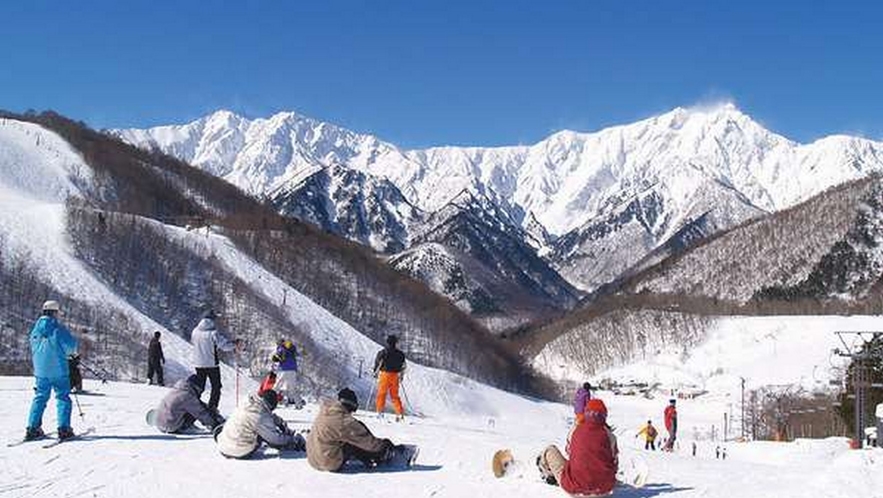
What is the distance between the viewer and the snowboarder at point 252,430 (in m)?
13.2

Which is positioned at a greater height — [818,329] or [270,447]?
[818,329]

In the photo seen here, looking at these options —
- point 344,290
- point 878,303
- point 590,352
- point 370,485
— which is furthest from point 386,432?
point 878,303

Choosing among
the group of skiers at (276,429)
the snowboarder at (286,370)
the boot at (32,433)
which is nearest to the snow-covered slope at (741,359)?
the snowboarder at (286,370)

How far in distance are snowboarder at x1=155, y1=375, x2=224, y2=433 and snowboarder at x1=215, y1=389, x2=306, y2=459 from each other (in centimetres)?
183

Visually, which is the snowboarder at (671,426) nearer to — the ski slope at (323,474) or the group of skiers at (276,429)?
the ski slope at (323,474)

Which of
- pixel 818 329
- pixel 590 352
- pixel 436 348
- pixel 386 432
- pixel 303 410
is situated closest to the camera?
pixel 386 432

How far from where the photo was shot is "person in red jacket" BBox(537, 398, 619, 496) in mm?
10852

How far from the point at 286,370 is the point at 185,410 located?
643 cm

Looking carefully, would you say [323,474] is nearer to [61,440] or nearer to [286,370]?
[61,440]

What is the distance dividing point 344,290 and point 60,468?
285 feet

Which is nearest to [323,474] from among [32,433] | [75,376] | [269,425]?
[269,425]

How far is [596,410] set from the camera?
36.1 ft

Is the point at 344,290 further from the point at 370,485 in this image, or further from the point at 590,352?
the point at 370,485

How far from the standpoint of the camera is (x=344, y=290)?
99625 millimetres
